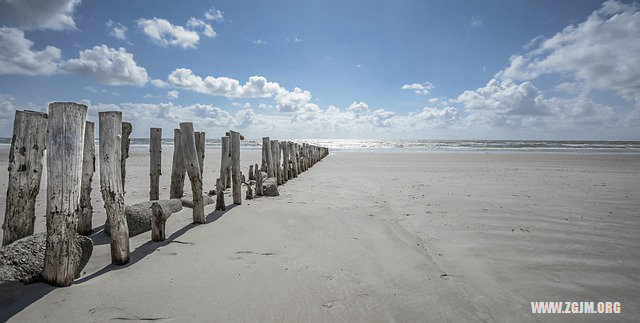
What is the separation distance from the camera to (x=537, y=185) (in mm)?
9742

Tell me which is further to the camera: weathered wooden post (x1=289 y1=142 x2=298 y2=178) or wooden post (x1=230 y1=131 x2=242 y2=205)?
weathered wooden post (x1=289 y1=142 x2=298 y2=178)

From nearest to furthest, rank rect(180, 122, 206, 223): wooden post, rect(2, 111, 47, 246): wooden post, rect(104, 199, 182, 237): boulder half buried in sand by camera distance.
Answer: rect(2, 111, 47, 246): wooden post, rect(104, 199, 182, 237): boulder half buried in sand, rect(180, 122, 206, 223): wooden post

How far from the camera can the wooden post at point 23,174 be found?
348 cm

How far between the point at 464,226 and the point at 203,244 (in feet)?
14.3

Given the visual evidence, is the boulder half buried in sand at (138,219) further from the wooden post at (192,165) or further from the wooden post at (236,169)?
the wooden post at (236,169)

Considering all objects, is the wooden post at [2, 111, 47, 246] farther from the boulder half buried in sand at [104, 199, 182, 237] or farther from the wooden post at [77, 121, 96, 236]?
the boulder half buried in sand at [104, 199, 182, 237]

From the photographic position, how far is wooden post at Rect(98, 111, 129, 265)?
3510mm

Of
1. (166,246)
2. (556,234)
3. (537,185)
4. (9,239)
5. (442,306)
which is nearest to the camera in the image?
(442,306)

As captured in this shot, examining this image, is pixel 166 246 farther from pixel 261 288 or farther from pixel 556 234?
pixel 556 234

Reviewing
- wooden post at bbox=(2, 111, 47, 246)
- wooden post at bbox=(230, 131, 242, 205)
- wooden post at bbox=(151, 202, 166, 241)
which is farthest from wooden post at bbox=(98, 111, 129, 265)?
wooden post at bbox=(230, 131, 242, 205)

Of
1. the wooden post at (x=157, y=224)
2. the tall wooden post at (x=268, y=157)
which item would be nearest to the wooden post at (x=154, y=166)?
the wooden post at (x=157, y=224)

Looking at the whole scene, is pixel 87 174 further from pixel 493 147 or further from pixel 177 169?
pixel 493 147

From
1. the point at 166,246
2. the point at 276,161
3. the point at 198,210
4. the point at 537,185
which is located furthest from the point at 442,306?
the point at 537,185

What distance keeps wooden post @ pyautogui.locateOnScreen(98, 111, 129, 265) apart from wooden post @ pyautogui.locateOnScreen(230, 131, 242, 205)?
10.6 ft
